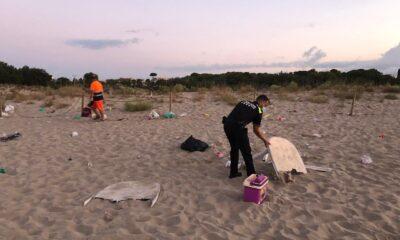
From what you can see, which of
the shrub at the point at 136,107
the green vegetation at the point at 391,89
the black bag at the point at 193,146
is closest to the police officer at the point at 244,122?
the black bag at the point at 193,146

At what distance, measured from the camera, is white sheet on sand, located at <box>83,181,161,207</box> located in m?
5.11

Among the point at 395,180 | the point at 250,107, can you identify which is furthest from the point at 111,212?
the point at 395,180

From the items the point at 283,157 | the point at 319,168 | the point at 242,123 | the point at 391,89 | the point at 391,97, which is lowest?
the point at 319,168

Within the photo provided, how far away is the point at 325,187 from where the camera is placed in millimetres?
5340

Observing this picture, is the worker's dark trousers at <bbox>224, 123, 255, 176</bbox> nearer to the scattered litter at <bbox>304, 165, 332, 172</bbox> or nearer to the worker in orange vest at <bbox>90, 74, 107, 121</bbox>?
the scattered litter at <bbox>304, 165, 332, 172</bbox>

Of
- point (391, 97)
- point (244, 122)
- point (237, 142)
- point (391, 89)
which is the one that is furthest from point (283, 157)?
point (391, 89)

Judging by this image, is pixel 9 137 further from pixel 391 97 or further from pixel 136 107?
pixel 391 97

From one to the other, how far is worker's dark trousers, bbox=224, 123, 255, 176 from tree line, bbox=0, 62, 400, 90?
63.2 ft

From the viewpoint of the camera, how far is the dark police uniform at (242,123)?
17.3ft

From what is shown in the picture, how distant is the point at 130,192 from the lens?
17.4 feet

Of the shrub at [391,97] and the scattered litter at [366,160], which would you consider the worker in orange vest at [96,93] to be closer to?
the scattered litter at [366,160]

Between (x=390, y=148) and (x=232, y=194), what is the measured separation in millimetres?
4004

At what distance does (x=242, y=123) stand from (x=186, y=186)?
121 cm

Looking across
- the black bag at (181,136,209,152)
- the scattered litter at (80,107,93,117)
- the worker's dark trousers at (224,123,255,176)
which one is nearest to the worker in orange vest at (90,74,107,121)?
the scattered litter at (80,107,93,117)
